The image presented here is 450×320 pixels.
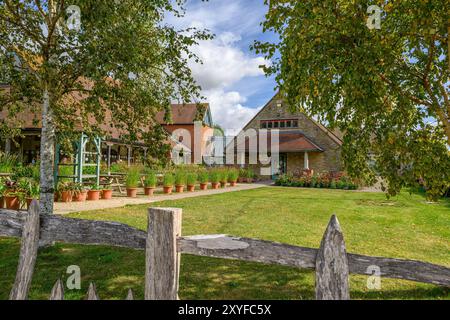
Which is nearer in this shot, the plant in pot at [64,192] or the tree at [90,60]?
the tree at [90,60]

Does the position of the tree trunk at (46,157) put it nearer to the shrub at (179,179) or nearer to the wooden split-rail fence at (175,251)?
the wooden split-rail fence at (175,251)

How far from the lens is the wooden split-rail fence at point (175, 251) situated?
2.24 meters

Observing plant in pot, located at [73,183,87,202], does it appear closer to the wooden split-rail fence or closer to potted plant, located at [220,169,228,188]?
the wooden split-rail fence

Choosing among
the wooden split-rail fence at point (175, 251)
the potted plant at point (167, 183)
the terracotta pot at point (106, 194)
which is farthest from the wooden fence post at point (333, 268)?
the potted plant at point (167, 183)

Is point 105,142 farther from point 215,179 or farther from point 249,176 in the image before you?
point 249,176

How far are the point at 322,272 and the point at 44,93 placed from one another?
532 centimetres

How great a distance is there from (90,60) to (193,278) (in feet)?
11.3

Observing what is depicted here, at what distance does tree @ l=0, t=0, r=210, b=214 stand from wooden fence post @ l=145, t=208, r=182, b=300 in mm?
2472

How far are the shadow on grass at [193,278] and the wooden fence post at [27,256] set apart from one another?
1.24 metres

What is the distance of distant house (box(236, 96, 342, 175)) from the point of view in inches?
1083

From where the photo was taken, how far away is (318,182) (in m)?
22.6

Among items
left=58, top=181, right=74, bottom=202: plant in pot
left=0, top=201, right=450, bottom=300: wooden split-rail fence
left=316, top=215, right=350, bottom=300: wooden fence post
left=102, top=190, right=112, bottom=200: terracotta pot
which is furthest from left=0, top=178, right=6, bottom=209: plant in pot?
left=316, top=215, right=350, bottom=300: wooden fence post

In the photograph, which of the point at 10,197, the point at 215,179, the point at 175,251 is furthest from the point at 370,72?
the point at 215,179
